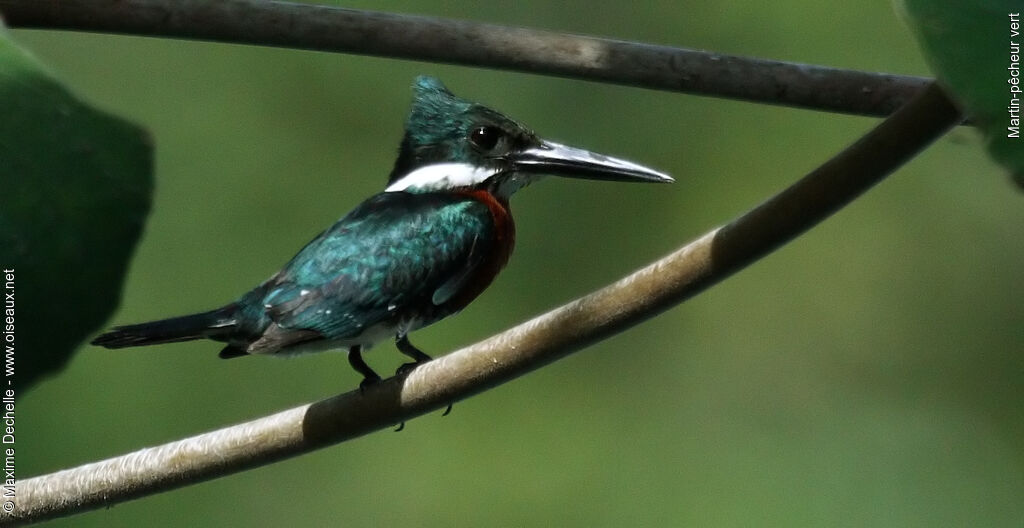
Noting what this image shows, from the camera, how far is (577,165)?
1755 millimetres

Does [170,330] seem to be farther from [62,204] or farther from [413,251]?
[62,204]

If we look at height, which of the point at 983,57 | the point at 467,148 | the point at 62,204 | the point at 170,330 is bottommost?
the point at 170,330

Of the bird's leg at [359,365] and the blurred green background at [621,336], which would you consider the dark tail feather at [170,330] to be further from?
the blurred green background at [621,336]

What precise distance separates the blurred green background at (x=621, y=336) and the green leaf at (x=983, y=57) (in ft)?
6.92

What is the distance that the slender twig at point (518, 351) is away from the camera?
91 centimetres

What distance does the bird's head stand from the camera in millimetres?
1868

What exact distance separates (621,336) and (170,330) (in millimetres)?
2078

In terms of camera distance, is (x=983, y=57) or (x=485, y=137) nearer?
(x=983, y=57)

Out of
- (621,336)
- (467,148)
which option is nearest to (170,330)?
(467,148)

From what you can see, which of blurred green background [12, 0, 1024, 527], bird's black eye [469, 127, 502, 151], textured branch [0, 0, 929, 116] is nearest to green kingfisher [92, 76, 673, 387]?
bird's black eye [469, 127, 502, 151]

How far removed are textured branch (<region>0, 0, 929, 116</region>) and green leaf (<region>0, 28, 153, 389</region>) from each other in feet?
0.42

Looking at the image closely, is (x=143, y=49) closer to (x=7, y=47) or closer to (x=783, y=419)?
(x=783, y=419)

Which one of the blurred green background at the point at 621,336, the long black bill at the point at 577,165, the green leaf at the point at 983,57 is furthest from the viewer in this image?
the blurred green background at the point at 621,336

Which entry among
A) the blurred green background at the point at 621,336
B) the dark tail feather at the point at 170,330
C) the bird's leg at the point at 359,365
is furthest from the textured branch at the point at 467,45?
the blurred green background at the point at 621,336
